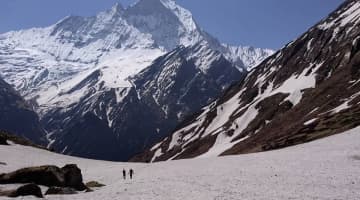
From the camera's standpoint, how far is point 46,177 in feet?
180

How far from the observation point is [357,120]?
101 meters

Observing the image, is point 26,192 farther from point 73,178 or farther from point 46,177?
point 73,178

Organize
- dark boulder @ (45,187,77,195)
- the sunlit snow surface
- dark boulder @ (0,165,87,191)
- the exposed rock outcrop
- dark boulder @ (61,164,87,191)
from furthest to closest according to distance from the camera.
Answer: dark boulder @ (61,164,87,191), dark boulder @ (0,165,87,191), dark boulder @ (45,187,77,195), the exposed rock outcrop, the sunlit snow surface

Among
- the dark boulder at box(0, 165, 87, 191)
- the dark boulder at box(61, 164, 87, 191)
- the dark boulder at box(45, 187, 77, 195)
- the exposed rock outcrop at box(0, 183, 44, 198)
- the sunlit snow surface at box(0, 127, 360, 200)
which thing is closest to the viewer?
the sunlit snow surface at box(0, 127, 360, 200)

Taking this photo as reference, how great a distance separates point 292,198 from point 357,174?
1481cm

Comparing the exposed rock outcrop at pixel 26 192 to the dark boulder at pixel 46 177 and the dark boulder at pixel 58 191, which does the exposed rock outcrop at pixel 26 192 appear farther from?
the dark boulder at pixel 46 177

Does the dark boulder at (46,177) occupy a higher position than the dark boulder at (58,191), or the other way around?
the dark boulder at (46,177)

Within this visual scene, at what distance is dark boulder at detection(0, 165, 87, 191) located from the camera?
178 ft

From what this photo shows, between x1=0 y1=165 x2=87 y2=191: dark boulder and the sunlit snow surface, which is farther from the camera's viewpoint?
x1=0 y1=165 x2=87 y2=191: dark boulder

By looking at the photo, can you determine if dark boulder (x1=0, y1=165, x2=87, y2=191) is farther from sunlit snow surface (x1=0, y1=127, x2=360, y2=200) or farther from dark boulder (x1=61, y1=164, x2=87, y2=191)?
sunlit snow surface (x1=0, y1=127, x2=360, y2=200)

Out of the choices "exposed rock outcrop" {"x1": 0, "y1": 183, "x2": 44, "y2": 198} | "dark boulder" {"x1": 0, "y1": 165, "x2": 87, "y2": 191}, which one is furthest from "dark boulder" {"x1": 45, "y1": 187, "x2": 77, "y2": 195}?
"dark boulder" {"x1": 0, "y1": 165, "x2": 87, "y2": 191}

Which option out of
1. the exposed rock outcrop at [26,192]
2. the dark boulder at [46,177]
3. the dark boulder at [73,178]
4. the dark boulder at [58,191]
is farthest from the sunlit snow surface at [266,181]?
the dark boulder at [46,177]

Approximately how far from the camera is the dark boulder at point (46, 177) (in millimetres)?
54144

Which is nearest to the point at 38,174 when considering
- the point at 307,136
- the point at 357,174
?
the point at 357,174
